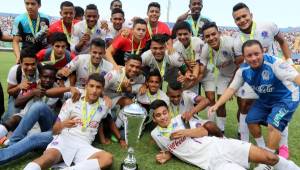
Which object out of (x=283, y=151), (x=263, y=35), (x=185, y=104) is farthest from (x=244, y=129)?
(x=263, y=35)

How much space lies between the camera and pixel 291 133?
524 cm

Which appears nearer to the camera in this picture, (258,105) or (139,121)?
(139,121)

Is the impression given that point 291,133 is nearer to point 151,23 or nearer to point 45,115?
point 151,23

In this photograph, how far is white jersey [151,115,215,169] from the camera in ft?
11.4

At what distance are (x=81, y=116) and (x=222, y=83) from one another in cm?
234

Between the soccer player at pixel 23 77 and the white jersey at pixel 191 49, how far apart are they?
6.76 feet

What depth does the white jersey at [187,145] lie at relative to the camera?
11.4 feet

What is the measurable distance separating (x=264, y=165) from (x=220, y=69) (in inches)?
79.7

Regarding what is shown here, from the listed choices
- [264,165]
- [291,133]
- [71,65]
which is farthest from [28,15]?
[291,133]

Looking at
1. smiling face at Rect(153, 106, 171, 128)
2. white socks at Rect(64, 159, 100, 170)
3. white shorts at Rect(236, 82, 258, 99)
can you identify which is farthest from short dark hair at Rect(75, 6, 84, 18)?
white socks at Rect(64, 159, 100, 170)

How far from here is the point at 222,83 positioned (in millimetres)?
5082

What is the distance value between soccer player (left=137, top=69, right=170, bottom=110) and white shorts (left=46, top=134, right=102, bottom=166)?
4.66 feet

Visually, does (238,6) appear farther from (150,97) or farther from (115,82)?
(115,82)

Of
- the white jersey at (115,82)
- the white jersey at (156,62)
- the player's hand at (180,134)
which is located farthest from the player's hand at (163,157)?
the white jersey at (156,62)
